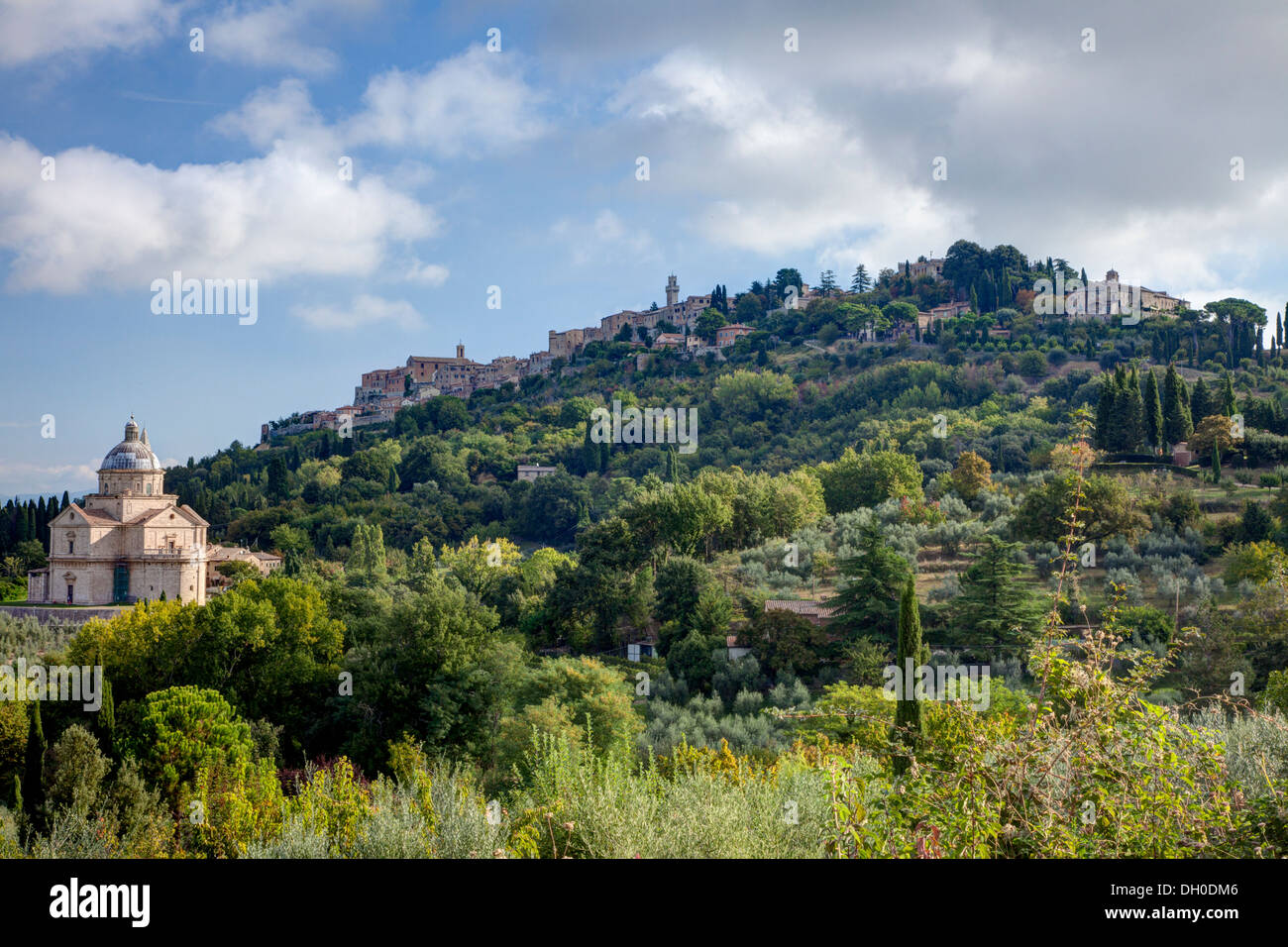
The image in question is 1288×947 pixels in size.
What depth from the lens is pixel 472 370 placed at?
4186 inches

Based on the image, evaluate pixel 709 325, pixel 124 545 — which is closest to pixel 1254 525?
pixel 124 545

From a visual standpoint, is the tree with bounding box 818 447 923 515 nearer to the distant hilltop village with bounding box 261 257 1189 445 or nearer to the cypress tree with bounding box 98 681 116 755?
the cypress tree with bounding box 98 681 116 755

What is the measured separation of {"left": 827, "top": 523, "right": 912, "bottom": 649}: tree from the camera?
20.5 meters

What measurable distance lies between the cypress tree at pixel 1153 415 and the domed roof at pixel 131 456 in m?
37.7

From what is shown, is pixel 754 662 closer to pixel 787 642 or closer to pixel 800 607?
pixel 787 642

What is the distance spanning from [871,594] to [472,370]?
90.4 meters

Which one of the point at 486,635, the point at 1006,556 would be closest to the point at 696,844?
the point at 486,635

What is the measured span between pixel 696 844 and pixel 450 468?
57.4 m

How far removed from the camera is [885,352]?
69.8 metres

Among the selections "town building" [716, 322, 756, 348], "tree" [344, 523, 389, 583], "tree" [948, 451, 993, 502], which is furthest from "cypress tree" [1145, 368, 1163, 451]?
"town building" [716, 322, 756, 348]

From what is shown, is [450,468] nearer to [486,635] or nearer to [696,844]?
[486,635]

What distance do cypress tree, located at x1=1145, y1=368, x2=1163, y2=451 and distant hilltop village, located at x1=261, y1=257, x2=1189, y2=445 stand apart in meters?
44.9

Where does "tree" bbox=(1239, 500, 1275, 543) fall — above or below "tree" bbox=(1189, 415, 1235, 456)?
below

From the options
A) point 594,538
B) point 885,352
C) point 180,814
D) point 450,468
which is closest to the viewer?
point 180,814
